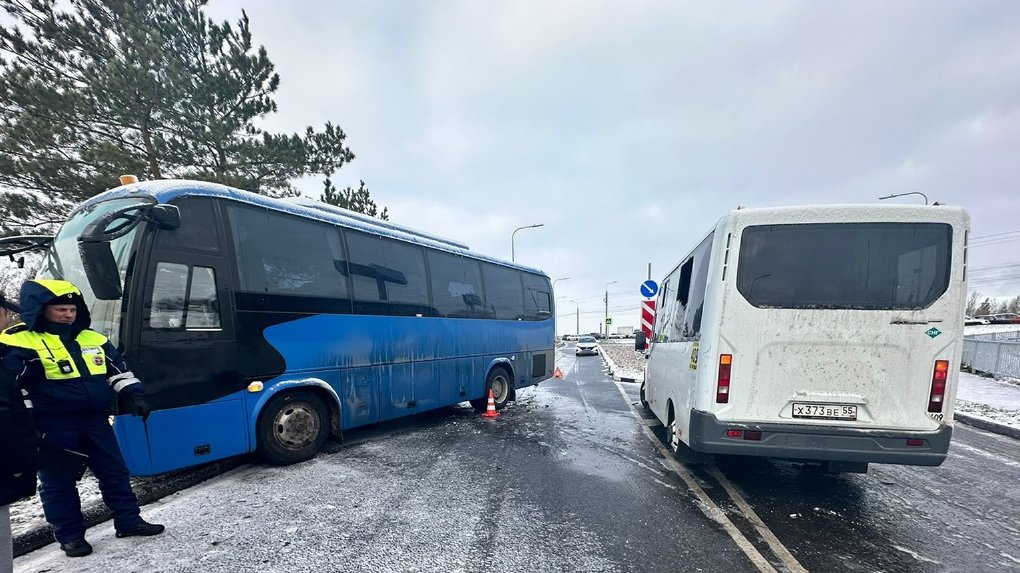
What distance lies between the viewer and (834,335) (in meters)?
3.74

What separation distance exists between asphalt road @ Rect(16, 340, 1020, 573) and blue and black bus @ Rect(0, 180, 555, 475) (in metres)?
0.64

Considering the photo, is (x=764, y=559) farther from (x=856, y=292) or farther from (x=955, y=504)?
(x=955, y=504)

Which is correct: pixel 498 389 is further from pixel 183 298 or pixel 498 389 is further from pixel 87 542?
pixel 87 542

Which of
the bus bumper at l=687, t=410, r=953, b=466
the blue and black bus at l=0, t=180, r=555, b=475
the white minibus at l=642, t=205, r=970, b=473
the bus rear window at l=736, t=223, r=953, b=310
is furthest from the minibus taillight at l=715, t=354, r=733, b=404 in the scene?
the blue and black bus at l=0, t=180, r=555, b=475

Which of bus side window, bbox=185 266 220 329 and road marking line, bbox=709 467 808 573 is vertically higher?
bus side window, bbox=185 266 220 329

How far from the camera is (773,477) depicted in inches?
188

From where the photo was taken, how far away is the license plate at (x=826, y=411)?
146 inches

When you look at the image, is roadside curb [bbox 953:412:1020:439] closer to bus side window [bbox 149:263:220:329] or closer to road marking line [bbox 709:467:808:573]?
road marking line [bbox 709:467:808:573]

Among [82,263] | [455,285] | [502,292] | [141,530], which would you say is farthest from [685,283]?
[82,263]

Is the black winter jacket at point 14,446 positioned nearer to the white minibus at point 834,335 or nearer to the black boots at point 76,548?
the black boots at point 76,548

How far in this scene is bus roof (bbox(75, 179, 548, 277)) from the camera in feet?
14.5

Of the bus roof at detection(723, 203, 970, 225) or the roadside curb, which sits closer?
the bus roof at detection(723, 203, 970, 225)

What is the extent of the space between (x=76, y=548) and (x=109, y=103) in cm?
1361

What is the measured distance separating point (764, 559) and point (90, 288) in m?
6.25
